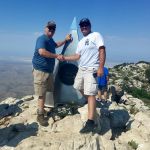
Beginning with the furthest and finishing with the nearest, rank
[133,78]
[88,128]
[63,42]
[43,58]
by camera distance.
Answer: [133,78] < [63,42] < [43,58] < [88,128]

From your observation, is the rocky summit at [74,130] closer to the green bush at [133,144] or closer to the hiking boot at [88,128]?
the green bush at [133,144]

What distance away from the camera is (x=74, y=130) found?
12000mm

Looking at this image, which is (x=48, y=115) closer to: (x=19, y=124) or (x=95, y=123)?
(x=19, y=124)

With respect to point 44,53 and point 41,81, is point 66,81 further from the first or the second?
point 44,53

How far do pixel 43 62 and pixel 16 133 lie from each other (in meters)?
2.62

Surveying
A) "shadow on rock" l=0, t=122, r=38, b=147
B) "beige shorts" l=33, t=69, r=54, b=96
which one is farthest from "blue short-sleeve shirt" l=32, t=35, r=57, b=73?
"shadow on rock" l=0, t=122, r=38, b=147

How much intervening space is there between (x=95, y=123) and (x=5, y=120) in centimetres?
423

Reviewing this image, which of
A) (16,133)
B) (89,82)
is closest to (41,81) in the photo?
(16,133)

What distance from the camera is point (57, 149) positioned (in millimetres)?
10516

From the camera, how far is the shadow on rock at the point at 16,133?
11.5 metres

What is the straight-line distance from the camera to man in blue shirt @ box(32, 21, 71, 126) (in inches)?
492

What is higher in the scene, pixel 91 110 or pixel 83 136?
pixel 91 110

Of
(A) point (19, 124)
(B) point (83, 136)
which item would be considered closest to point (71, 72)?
(A) point (19, 124)

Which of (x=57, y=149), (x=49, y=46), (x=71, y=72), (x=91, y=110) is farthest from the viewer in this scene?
(x=71, y=72)
